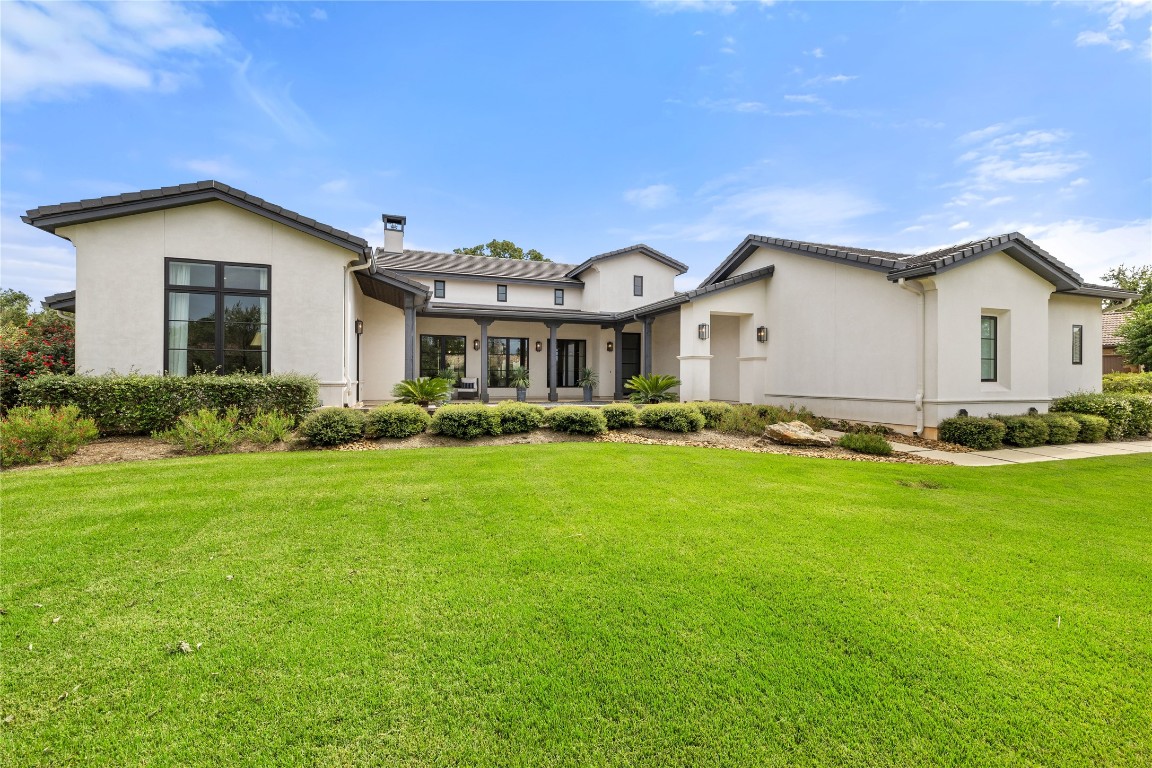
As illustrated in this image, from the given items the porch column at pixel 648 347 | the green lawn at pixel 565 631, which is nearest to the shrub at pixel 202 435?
the green lawn at pixel 565 631

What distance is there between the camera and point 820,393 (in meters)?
11.9

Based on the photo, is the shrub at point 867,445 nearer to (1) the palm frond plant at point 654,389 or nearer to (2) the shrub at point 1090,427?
(2) the shrub at point 1090,427

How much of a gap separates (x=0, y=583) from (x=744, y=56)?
1616 centimetres

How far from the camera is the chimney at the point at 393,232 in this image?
2055cm

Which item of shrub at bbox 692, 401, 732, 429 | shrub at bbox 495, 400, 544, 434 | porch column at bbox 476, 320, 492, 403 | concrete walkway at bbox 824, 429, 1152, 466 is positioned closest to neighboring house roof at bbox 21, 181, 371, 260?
shrub at bbox 495, 400, 544, 434

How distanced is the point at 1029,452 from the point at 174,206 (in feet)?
57.2

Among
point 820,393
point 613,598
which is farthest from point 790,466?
point 820,393

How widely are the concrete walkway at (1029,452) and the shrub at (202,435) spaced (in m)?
11.4

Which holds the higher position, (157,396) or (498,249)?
(498,249)

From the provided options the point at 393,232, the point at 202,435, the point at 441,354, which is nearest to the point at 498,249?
the point at 393,232

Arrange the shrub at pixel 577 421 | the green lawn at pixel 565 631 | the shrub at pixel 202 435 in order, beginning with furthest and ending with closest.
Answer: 1. the shrub at pixel 577 421
2. the shrub at pixel 202 435
3. the green lawn at pixel 565 631

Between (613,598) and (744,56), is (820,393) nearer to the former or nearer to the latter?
(744,56)

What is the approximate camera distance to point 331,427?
25.5 feet

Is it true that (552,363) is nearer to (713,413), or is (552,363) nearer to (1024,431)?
(713,413)
